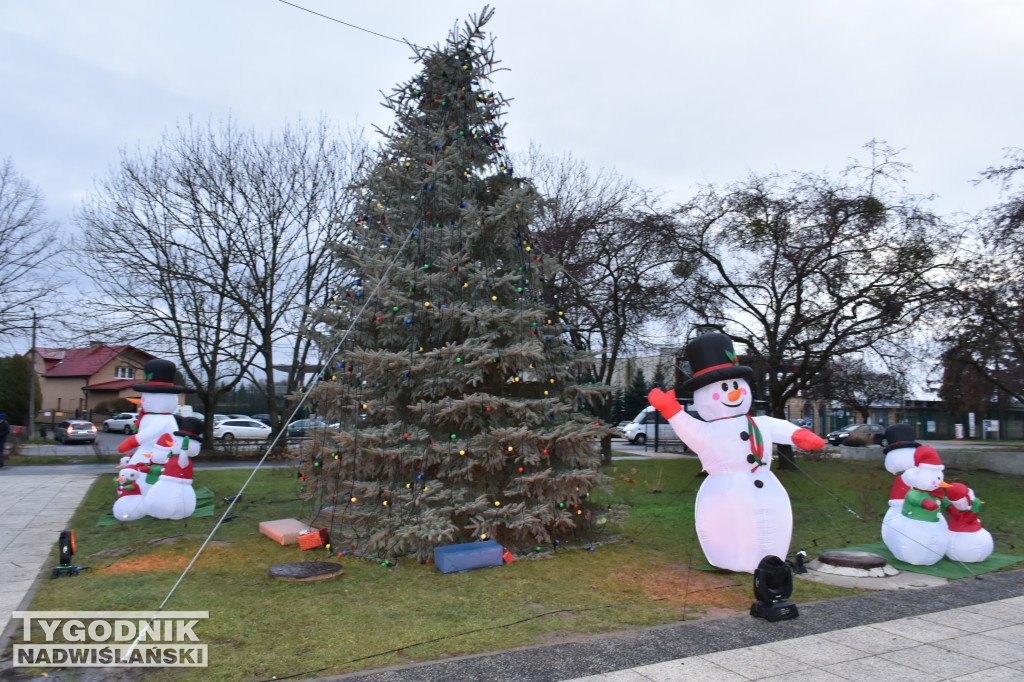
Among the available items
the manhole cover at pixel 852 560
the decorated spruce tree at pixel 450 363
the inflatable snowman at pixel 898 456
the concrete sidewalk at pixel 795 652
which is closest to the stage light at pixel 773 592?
the concrete sidewalk at pixel 795 652

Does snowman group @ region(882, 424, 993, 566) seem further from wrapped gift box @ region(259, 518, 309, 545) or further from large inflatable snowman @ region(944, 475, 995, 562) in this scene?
wrapped gift box @ region(259, 518, 309, 545)

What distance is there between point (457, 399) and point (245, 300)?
1570cm

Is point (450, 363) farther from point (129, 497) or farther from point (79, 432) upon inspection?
point (79, 432)

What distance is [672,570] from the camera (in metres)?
7.95

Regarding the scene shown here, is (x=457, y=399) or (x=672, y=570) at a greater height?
(x=457, y=399)

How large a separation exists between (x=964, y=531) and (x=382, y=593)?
7.42m

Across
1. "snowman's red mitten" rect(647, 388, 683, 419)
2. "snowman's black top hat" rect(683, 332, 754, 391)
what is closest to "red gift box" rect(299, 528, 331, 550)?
"snowman's red mitten" rect(647, 388, 683, 419)

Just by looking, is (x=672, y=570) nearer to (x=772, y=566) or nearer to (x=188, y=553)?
(x=772, y=566)

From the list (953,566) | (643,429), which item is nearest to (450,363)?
(953,566)

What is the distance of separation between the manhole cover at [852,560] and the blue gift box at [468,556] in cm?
401

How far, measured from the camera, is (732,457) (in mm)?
7336

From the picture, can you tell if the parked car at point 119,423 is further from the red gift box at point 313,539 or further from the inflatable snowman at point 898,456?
the inflatable snowman at point 898,456

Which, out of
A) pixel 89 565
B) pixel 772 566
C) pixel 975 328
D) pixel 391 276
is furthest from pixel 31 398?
pixel 975 328

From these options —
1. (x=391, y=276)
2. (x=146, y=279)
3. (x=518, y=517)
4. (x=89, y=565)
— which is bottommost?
(x=89, y=565)
